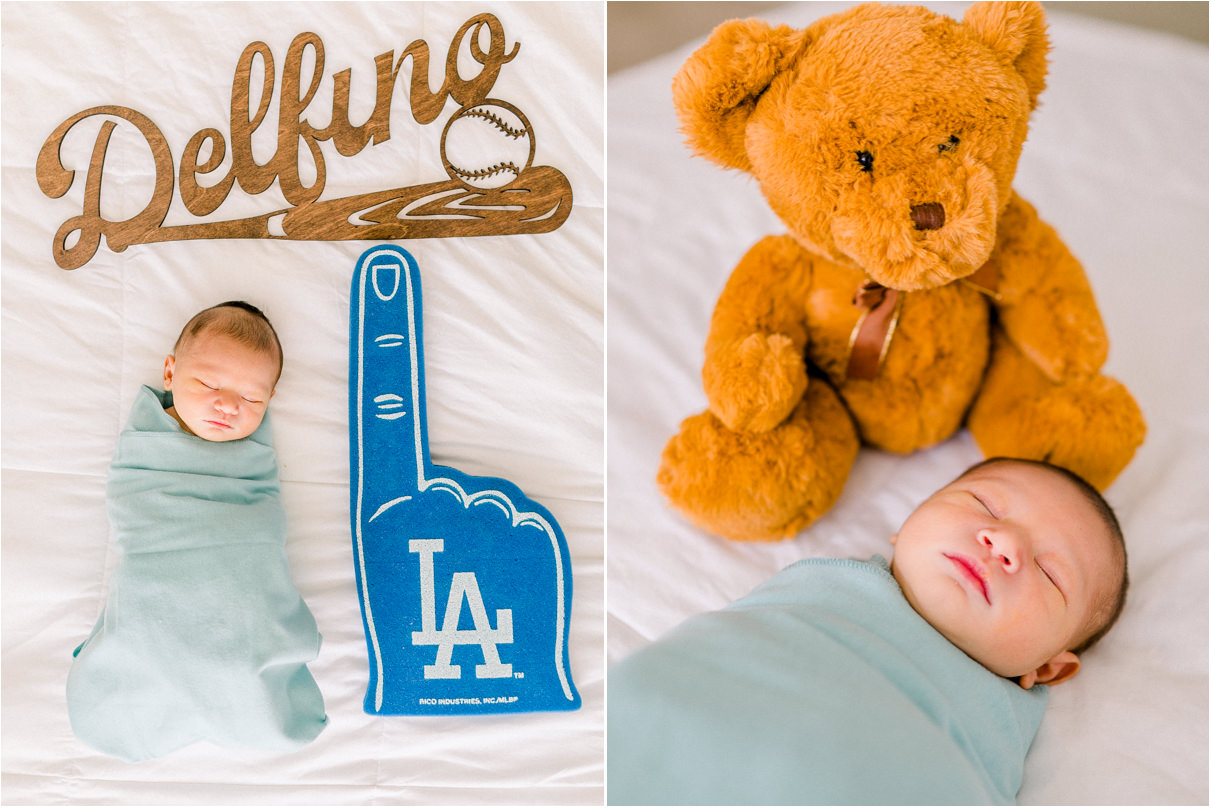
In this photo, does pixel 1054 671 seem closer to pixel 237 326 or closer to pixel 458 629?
pixel 458 629

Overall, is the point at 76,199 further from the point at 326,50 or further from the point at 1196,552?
the point at 1196,552

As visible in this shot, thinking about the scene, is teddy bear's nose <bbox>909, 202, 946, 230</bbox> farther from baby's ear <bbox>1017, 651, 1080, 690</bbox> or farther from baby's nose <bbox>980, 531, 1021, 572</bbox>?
baby's ear <bbox>1017, 651, 1080, 690</bbox>

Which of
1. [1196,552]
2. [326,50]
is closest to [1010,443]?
[1196,552]

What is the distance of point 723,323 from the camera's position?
3.18 ft

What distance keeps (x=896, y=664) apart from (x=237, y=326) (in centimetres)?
83

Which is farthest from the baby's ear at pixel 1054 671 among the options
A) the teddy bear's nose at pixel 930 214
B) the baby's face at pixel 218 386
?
the baby's face at pixel 218 386

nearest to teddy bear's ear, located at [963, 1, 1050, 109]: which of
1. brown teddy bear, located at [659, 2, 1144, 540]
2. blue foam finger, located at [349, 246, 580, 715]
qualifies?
brown teddy bear, located at [659, 2, 1144, 540]

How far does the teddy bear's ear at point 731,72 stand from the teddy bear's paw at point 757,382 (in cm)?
24

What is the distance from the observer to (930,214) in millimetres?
755

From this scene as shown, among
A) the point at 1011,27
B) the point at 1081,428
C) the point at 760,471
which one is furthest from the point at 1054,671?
the point at 1011,27

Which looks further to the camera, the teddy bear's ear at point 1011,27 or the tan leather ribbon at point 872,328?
the tan leather ribbon at point 872,328

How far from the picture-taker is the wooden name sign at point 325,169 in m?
1.08

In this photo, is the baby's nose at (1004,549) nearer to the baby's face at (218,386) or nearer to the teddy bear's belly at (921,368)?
the teddy bear's belly at (921,368)

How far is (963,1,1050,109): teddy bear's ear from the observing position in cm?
77
